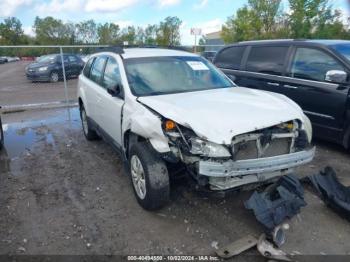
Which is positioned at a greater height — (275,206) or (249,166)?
(249,166)

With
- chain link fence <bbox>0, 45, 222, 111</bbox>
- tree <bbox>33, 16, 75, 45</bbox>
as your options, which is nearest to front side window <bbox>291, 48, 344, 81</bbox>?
chain link fence <bbox>0, 45, 222, 111</bbox>

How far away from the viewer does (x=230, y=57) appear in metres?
7.23

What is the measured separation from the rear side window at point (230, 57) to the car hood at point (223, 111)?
293cm

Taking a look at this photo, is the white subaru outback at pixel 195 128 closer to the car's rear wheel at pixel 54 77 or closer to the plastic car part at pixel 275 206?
the plastic car part at pixel 275 206

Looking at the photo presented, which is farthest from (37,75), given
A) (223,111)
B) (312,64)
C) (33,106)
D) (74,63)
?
(223,111)

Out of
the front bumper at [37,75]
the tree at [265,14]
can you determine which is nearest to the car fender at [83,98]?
the front bumper at [37,75]

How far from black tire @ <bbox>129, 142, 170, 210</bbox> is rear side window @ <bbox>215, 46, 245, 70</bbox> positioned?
13.1 feet

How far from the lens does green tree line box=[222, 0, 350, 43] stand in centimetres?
2621

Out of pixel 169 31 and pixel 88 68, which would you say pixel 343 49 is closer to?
pixel 88 68

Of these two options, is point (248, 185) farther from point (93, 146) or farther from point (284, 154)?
point (93, 146)

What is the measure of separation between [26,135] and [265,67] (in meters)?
5.04

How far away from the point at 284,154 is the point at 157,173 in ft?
4.36

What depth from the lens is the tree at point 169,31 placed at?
38.1 metres

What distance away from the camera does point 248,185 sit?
338 centimetres
